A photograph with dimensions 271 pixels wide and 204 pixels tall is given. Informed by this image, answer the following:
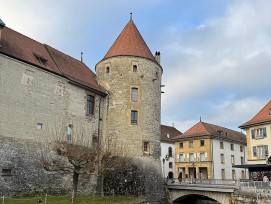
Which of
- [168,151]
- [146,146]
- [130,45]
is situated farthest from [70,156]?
[168,151]

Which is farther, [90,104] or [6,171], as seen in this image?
[90,104]

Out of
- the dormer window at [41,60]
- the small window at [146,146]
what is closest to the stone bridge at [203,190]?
the small window at [146,146]

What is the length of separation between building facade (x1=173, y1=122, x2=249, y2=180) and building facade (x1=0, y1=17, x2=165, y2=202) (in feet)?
55.2

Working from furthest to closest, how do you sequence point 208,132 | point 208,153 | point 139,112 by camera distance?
point 208,132, point 208,153, point 139,112

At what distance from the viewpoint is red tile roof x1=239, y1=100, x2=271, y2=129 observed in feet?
112

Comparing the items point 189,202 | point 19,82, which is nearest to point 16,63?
point 19,82

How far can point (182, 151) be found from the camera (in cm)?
4681

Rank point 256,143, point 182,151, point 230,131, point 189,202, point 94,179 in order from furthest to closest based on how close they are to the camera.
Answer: point 230,131 < point 182,151 < point 256,143 < point 189,202 < point 94,179

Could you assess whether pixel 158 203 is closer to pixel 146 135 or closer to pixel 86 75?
pixel 146 135

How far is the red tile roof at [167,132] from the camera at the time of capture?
164 feet

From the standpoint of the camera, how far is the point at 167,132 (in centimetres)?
5222

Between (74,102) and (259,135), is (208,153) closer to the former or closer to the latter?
(259,135)

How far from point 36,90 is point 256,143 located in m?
23.7

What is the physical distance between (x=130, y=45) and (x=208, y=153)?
2075cm
